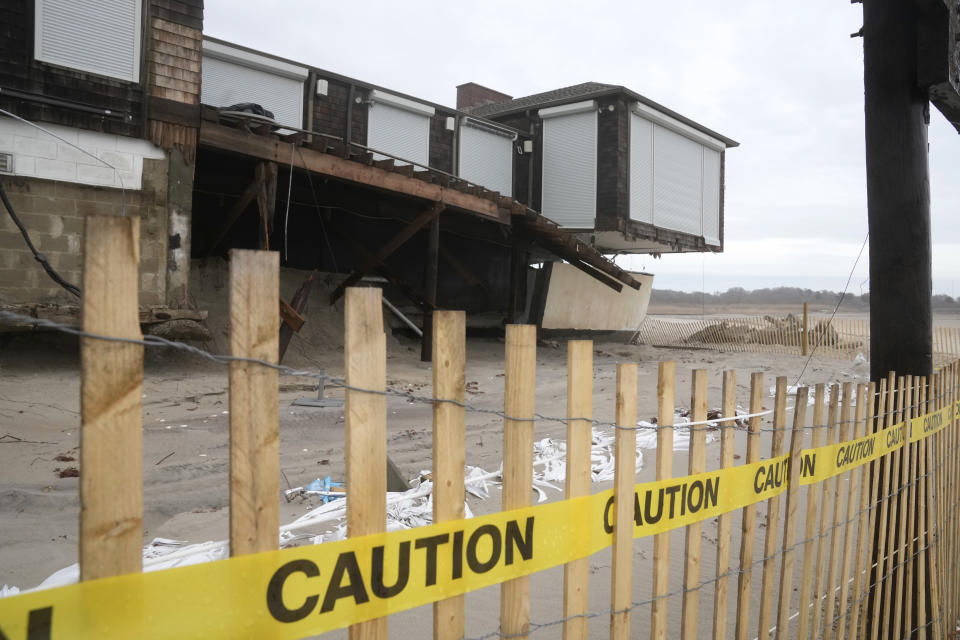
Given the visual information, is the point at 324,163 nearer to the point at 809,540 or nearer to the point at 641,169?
the point at 809,540

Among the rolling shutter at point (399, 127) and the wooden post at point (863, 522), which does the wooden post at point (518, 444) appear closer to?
the wooden post at point (863, 522)

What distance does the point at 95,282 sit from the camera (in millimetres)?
1101

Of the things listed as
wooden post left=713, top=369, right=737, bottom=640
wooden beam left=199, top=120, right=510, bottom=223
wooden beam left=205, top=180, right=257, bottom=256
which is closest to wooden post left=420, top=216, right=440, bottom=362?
wooden beam left=199, top=120, right=510, bottom=223

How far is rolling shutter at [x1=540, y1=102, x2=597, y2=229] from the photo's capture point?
20.3 meters

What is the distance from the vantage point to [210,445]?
6.34 metres

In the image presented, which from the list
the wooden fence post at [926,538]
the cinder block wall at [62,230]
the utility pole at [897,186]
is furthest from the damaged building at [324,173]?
the wooden fence post at [926,538]

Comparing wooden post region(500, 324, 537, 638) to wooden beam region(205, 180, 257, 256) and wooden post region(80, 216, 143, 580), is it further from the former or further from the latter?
wooden beam region(205, 180, 257, 256)

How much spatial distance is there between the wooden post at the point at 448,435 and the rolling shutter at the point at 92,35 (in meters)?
10.4

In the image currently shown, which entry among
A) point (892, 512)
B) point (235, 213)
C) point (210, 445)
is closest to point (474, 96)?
point (235, 213)

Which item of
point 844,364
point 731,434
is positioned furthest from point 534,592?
point 844,364

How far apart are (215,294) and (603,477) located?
394 inches

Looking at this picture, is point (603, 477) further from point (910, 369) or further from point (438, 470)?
point (438, 470)

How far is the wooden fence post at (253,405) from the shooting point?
49.9 inches

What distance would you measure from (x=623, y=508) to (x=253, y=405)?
1.32 m
